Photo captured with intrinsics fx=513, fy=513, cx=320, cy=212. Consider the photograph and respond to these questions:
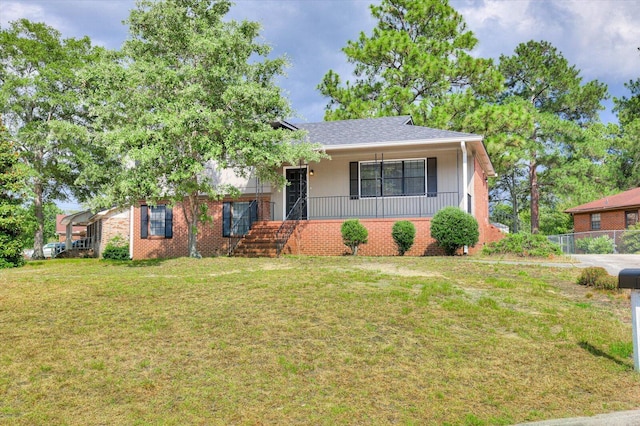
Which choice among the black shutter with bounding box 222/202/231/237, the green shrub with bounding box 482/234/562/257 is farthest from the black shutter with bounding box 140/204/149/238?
the green shrub with bounding box 482/234/562/257

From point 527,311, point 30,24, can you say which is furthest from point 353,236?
point 30,24

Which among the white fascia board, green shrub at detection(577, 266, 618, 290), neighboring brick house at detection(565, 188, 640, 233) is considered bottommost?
green shrub at detection(577, 266, 618, 290)

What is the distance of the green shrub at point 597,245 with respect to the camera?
23.9 metres

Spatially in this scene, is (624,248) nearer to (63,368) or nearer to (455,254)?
(455,254)

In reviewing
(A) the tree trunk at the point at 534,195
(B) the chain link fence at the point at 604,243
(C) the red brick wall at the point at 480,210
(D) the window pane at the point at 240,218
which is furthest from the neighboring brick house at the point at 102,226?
(A) the tree trunk at the point at 534,195

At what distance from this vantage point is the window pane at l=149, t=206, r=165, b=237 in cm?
2119

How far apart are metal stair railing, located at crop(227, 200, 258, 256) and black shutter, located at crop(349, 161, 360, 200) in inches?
144

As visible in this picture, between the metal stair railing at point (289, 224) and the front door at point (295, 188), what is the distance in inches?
7.9

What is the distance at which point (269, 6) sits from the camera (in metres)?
16.4


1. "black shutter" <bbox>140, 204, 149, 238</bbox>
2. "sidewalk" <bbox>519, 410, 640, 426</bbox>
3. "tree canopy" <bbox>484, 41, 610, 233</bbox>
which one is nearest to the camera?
"sidewalk" <bbox>519, 410, 640, 426</bbox>

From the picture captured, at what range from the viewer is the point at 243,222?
778 inches

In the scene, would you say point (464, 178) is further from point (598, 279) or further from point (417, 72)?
point (417, 72)

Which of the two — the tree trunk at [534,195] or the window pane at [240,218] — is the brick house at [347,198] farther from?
the tree trunk at [534,195]

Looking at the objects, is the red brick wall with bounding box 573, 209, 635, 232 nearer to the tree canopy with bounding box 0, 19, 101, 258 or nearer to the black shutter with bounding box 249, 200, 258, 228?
the black shutter with bounding box 249, 200, 258, 228
